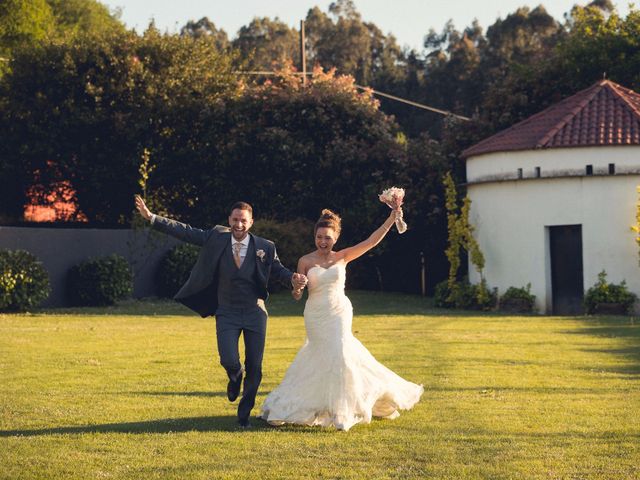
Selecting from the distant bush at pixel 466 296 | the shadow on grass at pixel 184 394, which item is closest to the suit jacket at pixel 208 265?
the shadow on grass at pixel 184 394

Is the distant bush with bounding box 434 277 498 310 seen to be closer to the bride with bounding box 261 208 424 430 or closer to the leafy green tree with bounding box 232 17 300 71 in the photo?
the bride with bounding box 261 208 424 430

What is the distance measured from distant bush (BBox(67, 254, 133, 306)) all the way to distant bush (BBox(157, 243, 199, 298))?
2947mm

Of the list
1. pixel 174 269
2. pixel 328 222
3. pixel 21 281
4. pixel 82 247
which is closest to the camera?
pixel 328 222

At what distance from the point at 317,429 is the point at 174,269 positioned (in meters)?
23.5

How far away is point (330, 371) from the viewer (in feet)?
35.3

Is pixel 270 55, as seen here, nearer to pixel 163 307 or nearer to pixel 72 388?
pixel 163 307

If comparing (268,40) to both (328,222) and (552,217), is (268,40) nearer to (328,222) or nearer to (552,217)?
(552,217)

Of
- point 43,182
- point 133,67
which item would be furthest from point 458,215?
point 43,182

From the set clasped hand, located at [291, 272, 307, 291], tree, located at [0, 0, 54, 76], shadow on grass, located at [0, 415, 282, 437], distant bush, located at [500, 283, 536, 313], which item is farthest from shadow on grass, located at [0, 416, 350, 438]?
tree, located at [0, 0, 54, 76]

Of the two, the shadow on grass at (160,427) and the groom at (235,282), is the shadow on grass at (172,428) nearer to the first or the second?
the shadow on grass at (160,427)

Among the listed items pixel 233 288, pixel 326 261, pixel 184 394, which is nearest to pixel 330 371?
pixel 326 261

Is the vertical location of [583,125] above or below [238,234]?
above

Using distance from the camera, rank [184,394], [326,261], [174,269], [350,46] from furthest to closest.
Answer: [350,46], [174,269], [184,394], [326,261]

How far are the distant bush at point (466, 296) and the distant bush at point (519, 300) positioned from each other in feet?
1.93
